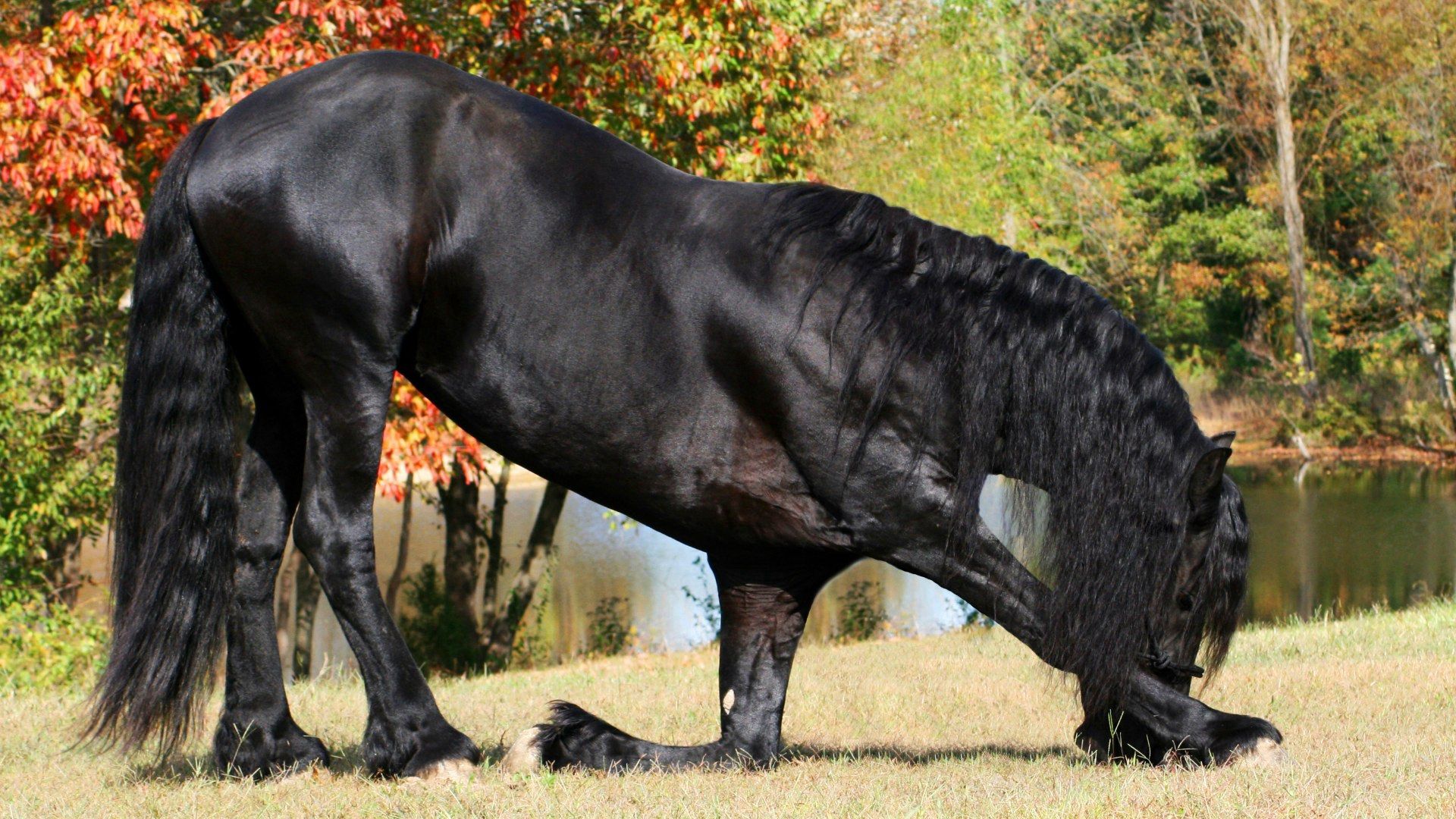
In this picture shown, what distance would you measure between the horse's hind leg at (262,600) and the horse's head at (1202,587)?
247 cm

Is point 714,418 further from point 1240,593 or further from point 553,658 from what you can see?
point 553,658

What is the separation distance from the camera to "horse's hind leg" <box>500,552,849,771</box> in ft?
12.8

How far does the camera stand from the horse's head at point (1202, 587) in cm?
361

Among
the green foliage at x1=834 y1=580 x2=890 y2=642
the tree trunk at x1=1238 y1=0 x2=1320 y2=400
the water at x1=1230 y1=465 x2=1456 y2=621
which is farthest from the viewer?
the tree trunk at x1=1238 y1=0 x2=1320 y2=400

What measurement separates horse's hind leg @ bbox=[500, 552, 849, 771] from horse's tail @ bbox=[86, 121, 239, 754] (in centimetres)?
102

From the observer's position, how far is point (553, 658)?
14.4 m

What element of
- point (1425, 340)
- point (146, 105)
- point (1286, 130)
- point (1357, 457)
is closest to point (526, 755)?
point (146, 105)

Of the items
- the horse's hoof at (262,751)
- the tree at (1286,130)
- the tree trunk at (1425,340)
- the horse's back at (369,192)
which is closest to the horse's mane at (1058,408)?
the horse's back at (369,192)

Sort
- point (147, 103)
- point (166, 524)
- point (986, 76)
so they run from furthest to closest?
point (986, 76), point (147, 103), point (166, 524)

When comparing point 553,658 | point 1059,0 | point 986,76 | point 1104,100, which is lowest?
point 553,658

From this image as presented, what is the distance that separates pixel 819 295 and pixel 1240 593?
4.71ft

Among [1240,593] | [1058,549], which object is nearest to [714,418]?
[1058,549]

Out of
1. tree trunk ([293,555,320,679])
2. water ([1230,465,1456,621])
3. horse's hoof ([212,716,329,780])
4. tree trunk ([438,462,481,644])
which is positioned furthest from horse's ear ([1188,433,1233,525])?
tree trunk ([438,462,481,644])

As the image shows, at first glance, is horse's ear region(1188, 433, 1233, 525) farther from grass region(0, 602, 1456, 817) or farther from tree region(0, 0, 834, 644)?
tree region(0, 0, 834, 644)
